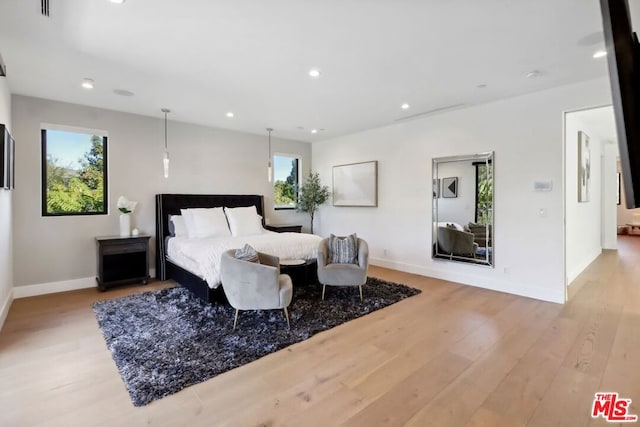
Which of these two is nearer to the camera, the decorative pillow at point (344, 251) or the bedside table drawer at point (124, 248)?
the decorative pillow at point (344, 251)

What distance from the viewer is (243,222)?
5332 millimetres

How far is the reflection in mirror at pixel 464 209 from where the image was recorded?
4.55 metres

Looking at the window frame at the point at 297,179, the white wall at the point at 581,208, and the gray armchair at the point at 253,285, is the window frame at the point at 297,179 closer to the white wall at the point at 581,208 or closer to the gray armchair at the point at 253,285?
the gray armchair at the point at 253,285

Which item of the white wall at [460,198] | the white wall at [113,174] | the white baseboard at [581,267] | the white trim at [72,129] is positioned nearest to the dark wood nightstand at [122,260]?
the white wall at [113,174]

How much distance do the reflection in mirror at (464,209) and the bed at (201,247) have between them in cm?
209

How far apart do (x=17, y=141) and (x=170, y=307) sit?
10.2ft

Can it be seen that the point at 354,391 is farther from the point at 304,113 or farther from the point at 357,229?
the point at 357,229

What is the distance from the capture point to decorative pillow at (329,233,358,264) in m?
4.20

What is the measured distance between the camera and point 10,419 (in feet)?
6.15

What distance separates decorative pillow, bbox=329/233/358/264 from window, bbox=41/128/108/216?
3.68 metres

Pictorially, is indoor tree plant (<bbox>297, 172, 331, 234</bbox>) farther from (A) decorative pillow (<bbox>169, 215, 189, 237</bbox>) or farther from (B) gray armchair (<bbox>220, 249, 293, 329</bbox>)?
(B) gray armchair (<bbox>220, 249, 293, 329</bbox>)

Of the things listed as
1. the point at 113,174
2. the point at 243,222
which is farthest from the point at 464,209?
the point at 113,174

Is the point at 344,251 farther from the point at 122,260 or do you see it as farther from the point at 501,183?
the point at 122,260

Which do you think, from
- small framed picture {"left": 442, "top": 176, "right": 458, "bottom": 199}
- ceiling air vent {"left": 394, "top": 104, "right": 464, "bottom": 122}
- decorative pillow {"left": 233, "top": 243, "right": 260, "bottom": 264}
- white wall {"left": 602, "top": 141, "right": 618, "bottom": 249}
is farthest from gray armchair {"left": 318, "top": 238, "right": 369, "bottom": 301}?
white wall {"left": 602, "top": 141, "right": 618, "bottom": 249}
